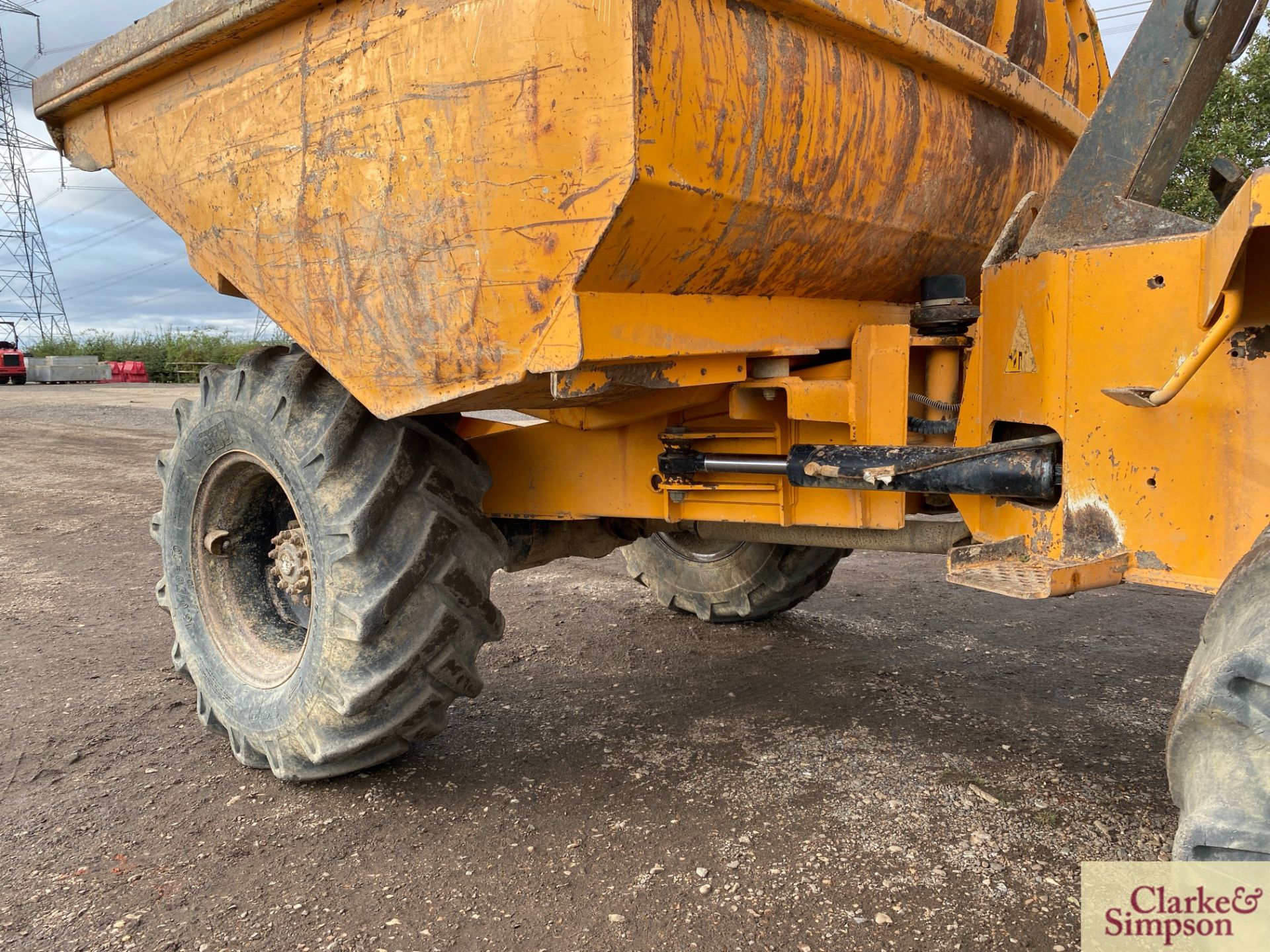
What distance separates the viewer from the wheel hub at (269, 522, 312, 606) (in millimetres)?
3086

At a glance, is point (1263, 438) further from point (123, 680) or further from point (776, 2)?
point (123, 680)

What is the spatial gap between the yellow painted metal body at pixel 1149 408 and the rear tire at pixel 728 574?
2085mm

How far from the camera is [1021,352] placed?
2139 millimetres

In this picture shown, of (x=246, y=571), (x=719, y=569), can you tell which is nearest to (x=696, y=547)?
(x=719, y=569)

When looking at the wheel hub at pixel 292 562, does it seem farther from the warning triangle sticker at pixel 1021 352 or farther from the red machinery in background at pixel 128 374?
the red machinery in background at pixel 128 374

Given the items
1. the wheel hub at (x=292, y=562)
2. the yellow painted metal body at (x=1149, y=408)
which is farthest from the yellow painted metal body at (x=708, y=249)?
the wheel hub at (x=292, y=562)

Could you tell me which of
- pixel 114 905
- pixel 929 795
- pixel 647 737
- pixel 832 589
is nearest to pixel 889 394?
pixel 929 795

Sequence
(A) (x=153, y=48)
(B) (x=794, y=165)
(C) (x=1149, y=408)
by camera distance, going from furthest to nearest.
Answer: (A) (x=153, y=48) < (B) (x=794, y=165) < (C) (x=1149, y=408)

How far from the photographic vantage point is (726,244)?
2.25m

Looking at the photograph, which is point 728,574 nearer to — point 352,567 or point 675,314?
point 352,567

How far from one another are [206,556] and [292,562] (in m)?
0.49

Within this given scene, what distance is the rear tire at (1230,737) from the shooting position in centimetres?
140

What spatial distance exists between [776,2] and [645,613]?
3.29 m

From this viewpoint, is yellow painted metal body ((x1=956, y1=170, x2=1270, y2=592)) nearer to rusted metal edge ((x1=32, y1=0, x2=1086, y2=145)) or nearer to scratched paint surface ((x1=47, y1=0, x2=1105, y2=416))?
scratched paint surface ((x1=47, y1=0, x2=1105, y2=416))
